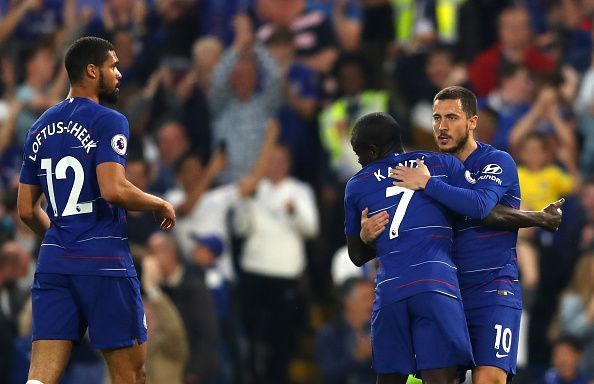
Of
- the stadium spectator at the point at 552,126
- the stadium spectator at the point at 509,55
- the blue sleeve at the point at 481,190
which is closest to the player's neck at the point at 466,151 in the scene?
the blue sleeve at the point at 481,190

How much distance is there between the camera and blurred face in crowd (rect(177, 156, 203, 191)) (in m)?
15.4

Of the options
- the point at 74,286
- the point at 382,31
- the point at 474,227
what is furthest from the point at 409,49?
the point at 74,286

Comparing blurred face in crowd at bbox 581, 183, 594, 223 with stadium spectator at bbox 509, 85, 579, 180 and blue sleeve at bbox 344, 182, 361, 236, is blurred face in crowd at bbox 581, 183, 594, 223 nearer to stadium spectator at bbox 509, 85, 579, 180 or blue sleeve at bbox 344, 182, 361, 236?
stadium spectator at bbox 509, 85, 579, 180

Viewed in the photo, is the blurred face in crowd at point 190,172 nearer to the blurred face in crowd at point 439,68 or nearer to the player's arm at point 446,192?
the blurred face in crowd at point 439,68

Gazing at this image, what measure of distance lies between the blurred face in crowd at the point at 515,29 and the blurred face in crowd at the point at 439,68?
0.65 m

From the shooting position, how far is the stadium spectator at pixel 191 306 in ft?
47.0

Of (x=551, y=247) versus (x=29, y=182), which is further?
(x=551, y=247)

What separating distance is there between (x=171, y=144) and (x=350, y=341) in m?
3.17

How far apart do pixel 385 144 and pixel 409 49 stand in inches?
280

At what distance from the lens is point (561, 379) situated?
44.6ft

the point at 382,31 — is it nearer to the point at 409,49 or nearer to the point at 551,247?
the point at 409,49

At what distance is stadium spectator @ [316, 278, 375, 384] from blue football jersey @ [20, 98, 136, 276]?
5978mm

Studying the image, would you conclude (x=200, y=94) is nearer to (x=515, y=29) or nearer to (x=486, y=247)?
(x=515, y=29)

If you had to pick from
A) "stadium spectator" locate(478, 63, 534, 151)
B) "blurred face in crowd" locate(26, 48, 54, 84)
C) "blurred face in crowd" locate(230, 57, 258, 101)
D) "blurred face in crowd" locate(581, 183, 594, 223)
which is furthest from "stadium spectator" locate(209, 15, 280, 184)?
"blurred face in crowd" locate(581, 183, 594, 223)
